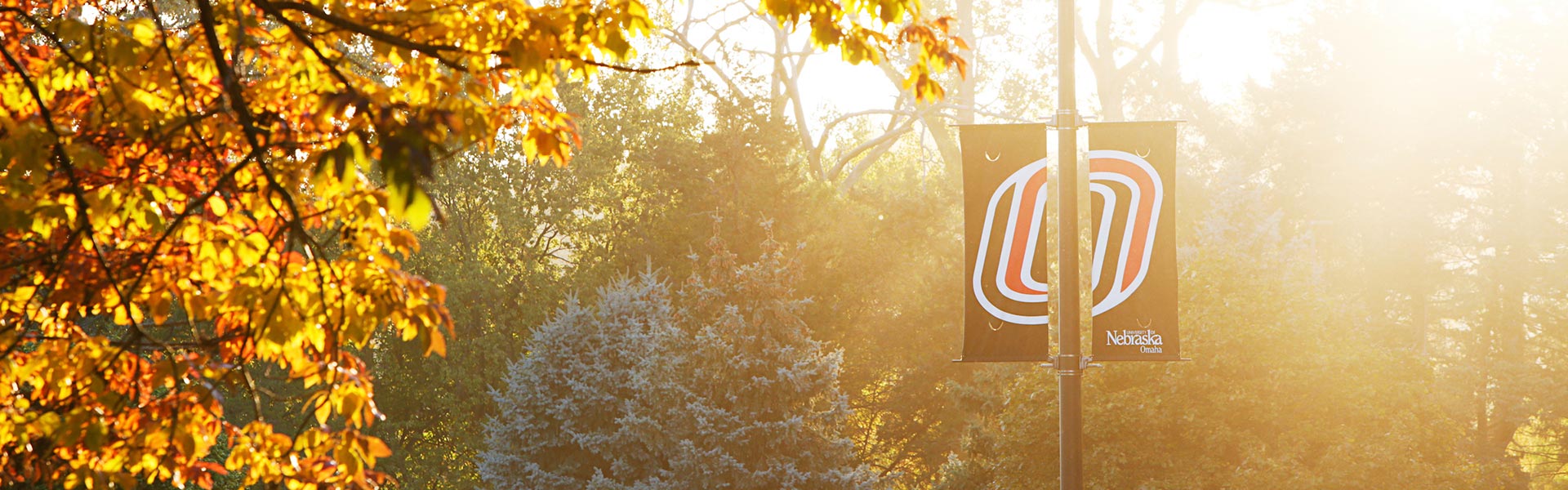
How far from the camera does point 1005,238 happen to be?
11016mm

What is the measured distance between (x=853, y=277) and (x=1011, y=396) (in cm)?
1212

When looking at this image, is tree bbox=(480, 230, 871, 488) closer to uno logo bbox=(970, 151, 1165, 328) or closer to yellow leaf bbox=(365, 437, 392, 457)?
uno logo bbox=(970, 151, 1165, 328)

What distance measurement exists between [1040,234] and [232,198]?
664 cm

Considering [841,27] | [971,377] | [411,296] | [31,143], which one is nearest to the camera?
[31,143]

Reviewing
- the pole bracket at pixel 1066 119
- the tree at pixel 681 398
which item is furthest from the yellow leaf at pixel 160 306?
the tree at pixel 681 398

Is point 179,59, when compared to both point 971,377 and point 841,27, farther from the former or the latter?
point 971,377

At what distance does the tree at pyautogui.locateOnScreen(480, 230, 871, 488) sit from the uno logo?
9811 mm

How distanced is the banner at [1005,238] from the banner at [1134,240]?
0.44 meters

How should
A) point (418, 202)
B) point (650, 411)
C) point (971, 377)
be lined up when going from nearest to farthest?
point (418, 202) → point (650, 411) → point (971, 377)

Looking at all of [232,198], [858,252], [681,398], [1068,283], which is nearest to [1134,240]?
[1068,283]

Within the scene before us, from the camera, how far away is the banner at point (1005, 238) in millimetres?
10922

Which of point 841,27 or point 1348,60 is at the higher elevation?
point 1348,60

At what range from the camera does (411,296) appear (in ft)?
16.6

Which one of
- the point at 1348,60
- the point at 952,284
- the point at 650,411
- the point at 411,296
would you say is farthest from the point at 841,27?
the point at 1348,60
